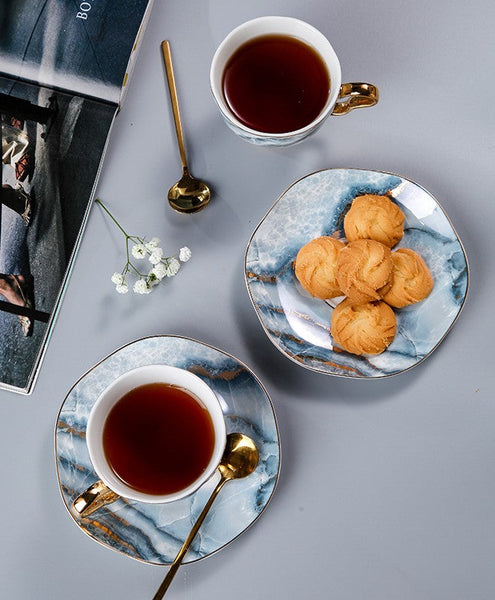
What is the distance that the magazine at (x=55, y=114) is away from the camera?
1.07 m

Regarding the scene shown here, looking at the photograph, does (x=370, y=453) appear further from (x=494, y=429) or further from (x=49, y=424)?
(x=49, y=424)

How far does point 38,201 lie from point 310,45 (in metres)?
0.48

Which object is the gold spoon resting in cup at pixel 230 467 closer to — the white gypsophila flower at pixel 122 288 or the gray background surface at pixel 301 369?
the gray background surface at pixel 301 369

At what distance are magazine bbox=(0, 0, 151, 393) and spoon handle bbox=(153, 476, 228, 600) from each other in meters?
0.37

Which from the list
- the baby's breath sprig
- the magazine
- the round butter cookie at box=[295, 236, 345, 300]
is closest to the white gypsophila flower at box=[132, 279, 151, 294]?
the baby's breath sprig

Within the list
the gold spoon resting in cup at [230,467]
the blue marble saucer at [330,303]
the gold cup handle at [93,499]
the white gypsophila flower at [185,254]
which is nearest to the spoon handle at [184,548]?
the gold spoon resting in cup at [230,467]

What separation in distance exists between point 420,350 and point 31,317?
59cm

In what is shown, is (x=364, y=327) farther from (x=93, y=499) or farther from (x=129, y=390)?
(x=93, y=499)

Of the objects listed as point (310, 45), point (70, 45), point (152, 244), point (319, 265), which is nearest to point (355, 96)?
point (310, 45)

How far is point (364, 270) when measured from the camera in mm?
936

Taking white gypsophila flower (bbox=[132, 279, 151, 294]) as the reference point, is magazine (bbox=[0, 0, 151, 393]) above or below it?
above

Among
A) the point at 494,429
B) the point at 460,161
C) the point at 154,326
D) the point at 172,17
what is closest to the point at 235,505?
the point at 154,326

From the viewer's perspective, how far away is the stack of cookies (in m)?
0.94

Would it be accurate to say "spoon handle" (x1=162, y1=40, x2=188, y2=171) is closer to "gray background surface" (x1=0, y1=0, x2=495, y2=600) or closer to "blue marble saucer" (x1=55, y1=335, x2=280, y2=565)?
"gray background surface" (x1=0, y1=0, x2=495, y2=600)
